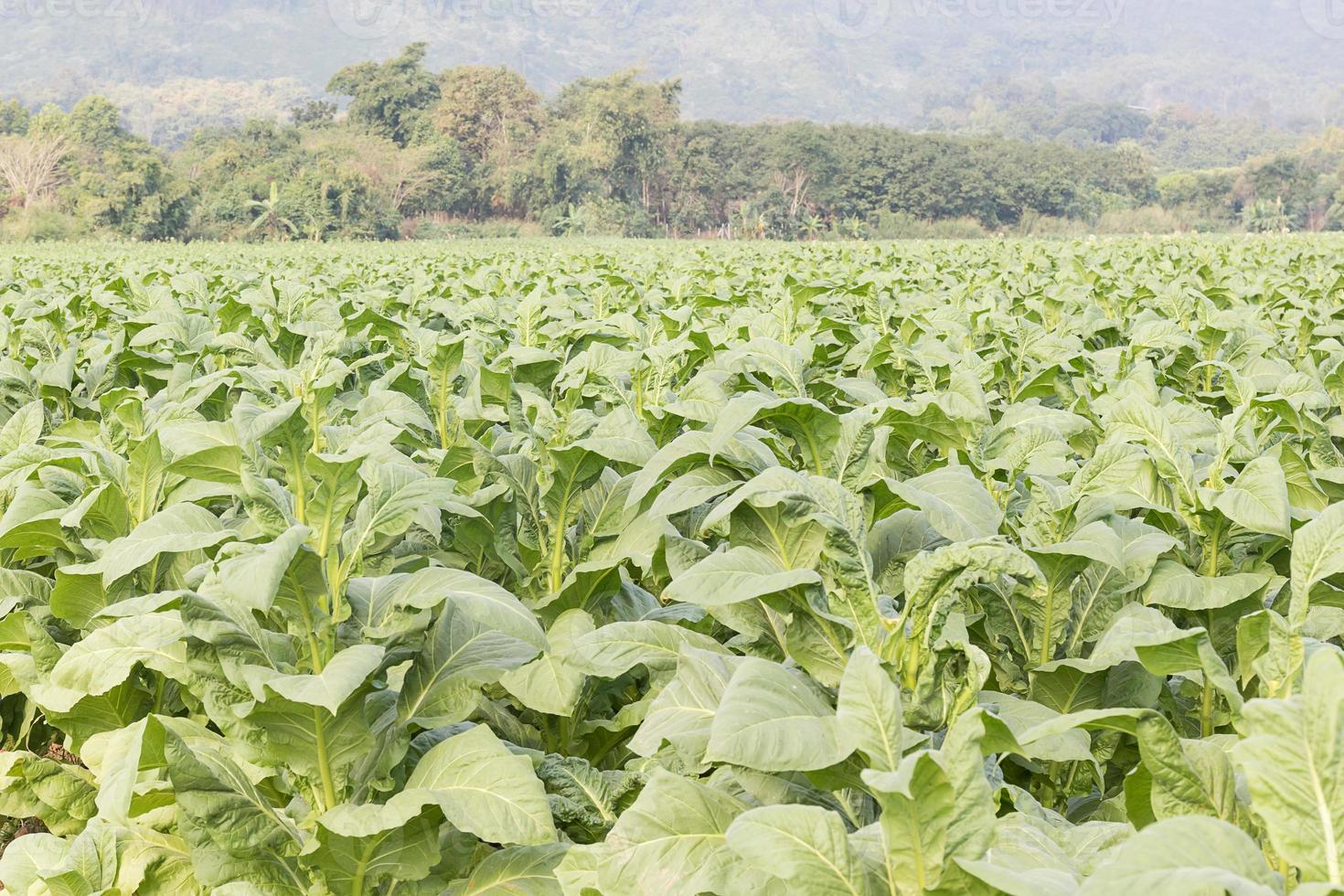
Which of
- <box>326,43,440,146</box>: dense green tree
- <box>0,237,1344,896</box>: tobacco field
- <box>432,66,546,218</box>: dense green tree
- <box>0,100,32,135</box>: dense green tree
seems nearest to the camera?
<box>0,237,1344,896</box>: tobacco field

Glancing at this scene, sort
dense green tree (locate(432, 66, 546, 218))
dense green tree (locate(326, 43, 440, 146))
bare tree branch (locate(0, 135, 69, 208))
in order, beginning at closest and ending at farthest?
bare tree branch (locate(0, 135, 69, 208)) < dense green tree (locate(432, 66, 546, 218)) < dense green tree (locate(326, 43, 440, 146))

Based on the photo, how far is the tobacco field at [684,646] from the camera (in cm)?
126

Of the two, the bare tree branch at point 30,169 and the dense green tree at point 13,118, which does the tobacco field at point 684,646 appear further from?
the dense green tree at point 13,118

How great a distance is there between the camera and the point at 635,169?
84.3 metres

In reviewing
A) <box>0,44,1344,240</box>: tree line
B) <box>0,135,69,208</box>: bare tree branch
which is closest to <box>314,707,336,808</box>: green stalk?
<box>0,44,1344,240</box>: tree line

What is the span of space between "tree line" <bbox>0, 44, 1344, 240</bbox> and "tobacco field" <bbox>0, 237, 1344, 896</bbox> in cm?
6359

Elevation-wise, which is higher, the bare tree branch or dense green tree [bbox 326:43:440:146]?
dense green tree [bbox 326:43:440:146]

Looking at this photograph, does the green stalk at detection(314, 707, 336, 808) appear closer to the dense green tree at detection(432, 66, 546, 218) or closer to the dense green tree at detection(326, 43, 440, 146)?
the dense green tree at detection(432, 66, 546, 218)

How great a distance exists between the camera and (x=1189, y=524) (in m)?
2.19

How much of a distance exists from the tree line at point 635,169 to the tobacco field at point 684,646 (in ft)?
209

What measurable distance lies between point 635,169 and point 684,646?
85.6m

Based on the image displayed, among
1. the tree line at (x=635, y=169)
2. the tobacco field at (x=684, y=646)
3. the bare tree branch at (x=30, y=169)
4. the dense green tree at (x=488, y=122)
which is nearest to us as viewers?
the tobacco field at (x=684, y=646)

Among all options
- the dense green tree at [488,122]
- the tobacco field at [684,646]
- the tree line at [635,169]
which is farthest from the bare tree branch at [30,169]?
the tobacco field at [684,646]

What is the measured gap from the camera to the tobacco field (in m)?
1.26
